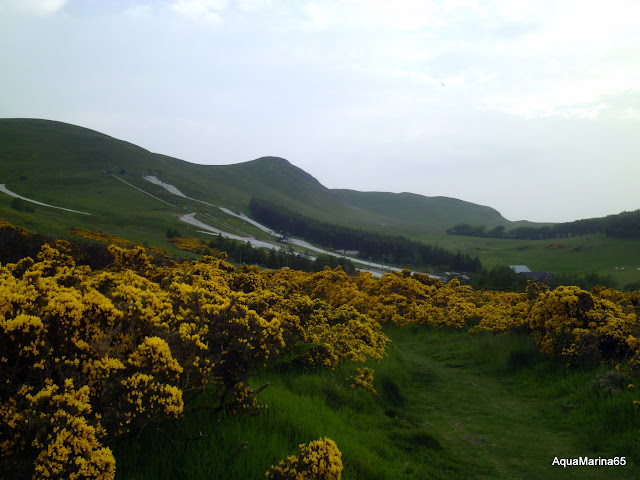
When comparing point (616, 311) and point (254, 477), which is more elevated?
point (616, 311)

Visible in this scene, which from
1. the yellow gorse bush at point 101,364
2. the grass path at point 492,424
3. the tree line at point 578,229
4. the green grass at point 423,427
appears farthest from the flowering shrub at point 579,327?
the tree line at point 578,229

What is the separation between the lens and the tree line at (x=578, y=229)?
105431 mm

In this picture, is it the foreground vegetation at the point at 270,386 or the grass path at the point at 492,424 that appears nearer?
the foreground vegetation at the point at 270,386

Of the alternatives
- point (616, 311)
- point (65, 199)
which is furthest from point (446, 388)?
point (65, 199)

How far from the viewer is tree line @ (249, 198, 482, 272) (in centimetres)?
8669

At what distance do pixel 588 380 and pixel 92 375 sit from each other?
32.4 ft

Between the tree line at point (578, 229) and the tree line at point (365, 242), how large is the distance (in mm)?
44254

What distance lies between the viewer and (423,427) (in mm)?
Answer: 8273

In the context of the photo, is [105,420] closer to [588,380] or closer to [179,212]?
[588,380]

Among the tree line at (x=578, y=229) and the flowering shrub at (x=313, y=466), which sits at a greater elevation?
the tree line at (x=578, y=229)

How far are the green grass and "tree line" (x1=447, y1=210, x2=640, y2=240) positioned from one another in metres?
115

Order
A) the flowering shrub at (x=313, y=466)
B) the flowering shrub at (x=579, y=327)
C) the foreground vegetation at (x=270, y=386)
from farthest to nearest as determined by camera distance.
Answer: the flowering shrub at (x=579, y=327)
the flowering shrub at (x=313, y=466)
the foreground vegetation at (x=270, y=386)

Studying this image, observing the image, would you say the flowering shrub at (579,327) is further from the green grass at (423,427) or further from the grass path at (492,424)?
the grass path at (492,424)

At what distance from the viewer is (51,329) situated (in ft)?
13.9
